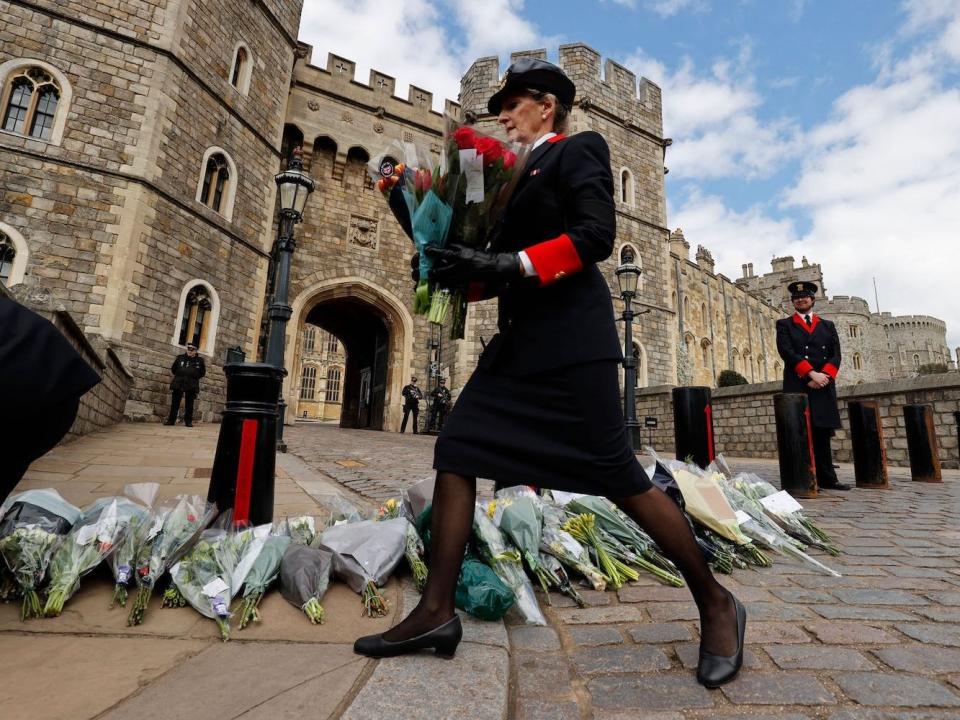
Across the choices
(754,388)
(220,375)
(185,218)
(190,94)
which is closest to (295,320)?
(220,375)

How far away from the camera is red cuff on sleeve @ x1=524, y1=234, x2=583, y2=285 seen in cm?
148

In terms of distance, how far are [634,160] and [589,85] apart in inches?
117

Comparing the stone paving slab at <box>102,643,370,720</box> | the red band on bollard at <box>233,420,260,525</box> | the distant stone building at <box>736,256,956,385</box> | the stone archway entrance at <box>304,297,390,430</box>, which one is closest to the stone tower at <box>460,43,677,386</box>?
the stone archway entrance at <box>304,297,390,430</box>

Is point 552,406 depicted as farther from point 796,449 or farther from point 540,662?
point 796,449

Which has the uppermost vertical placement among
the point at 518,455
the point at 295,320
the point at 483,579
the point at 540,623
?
the point at 295,320

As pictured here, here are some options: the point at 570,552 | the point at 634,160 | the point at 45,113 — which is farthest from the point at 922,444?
the point at 45,113

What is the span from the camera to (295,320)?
587 inches

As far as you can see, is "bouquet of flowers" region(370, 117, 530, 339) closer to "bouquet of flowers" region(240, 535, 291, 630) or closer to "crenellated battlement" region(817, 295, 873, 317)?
"bouquet of flowers" region(240, 535, 291, 630)

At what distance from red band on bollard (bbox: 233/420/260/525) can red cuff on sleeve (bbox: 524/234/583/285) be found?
5.87 feet

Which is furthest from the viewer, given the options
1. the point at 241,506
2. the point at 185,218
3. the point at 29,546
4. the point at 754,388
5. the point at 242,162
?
the point at 242,162

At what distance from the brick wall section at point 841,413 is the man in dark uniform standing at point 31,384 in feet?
34.7

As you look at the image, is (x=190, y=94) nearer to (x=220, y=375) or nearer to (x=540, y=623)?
(x=220, y=375)

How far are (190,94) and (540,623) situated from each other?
46.1 ft

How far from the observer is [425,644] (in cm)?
142
